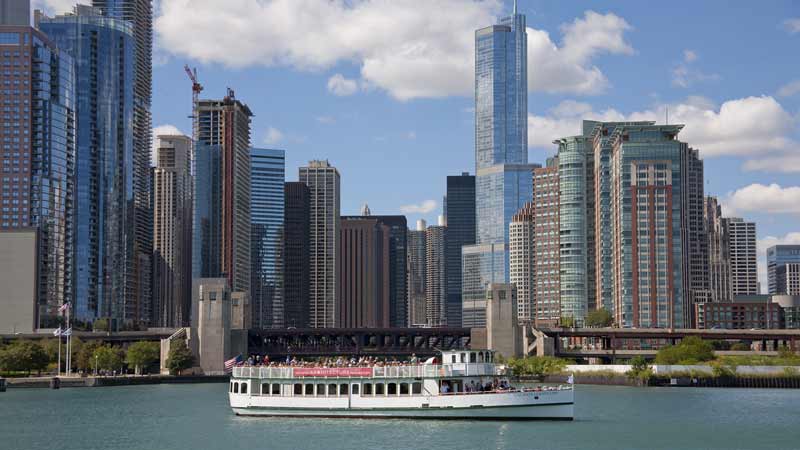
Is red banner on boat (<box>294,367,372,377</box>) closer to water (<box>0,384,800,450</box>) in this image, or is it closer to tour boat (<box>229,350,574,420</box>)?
tour boat (<box>229,350,574,420</box>)

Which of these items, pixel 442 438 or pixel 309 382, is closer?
pixel 442 438

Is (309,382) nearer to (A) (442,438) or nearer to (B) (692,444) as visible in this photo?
(A) (442,438)

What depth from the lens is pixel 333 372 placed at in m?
106

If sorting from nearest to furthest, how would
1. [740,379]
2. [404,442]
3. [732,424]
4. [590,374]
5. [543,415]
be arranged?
[404,442], [543,415], [732,424], [740,379], [590,374]

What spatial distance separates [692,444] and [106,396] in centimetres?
9403

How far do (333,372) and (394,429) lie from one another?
10.2m

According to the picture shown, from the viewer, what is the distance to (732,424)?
354 ft

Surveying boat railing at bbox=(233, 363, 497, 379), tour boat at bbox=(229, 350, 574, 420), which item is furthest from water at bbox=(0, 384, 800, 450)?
boat railing at bbox=(233, 363, 497, 379)

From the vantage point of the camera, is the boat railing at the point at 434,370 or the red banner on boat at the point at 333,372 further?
the red banner on boat at the point at 333,372

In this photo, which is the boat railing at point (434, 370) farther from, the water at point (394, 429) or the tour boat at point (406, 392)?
the water at point (394, 429)

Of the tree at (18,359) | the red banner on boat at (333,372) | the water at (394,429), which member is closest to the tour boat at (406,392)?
the red banner on boat at (333,372)

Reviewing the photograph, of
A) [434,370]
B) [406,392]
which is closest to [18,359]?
[406,392]

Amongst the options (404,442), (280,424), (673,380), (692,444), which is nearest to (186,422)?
(280,424)

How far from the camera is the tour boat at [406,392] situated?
101312mm
